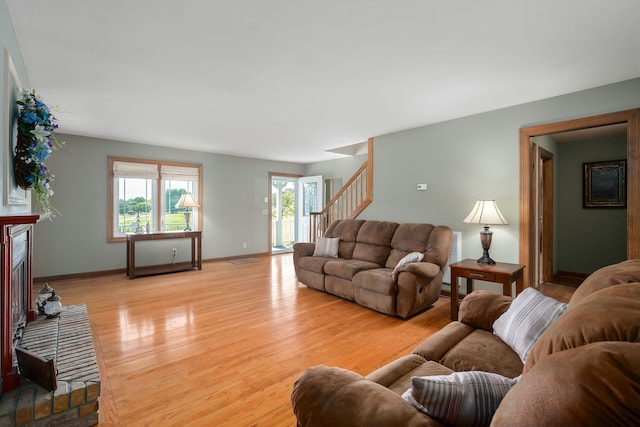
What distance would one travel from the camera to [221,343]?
8.86 feet

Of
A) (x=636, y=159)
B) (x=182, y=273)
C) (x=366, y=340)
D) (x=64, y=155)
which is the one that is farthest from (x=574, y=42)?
(x=64, y=155)

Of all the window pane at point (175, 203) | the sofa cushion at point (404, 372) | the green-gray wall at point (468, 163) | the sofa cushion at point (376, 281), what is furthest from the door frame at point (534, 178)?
the window pane at point (175, 203)

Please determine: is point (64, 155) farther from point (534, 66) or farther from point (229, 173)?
point (534, 66)

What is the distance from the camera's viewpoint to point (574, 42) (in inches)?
84.9

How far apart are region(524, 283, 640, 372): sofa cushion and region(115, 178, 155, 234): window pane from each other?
6.10 m

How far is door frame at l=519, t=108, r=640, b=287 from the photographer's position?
273 cm

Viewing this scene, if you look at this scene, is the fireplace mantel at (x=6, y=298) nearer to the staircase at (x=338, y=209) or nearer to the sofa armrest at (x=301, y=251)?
the sofa armrest at (x=301, y=251)

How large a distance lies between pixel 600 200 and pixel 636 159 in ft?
8.11

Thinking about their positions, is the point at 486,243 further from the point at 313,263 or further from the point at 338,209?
the point at 338,209

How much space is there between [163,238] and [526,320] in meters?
5.64

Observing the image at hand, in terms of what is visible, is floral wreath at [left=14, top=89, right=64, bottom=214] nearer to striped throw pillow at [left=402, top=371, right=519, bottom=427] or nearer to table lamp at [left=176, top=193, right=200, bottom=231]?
striped throw pillow at [left=402, top=371, right=519, bottom=427]

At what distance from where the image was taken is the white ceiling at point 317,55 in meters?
1.85

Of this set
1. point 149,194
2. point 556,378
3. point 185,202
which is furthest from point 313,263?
point 556,378

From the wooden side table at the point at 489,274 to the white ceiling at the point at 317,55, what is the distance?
1.83 m
